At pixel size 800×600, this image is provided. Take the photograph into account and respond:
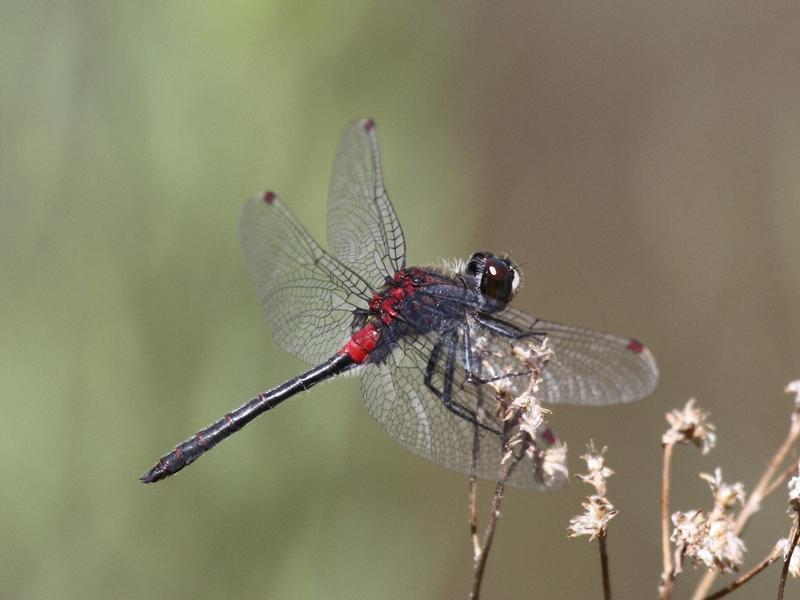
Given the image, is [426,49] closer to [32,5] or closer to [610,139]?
[32,5]

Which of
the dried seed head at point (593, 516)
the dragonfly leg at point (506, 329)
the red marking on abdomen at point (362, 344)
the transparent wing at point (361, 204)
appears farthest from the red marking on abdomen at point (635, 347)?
the transparent wing at point (361, 204)

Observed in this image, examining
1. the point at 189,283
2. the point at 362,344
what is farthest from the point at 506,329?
the point at 189,283

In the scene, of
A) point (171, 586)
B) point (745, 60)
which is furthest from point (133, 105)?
point (745, 60)

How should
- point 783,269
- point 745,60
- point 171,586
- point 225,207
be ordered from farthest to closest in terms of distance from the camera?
1. point 745,60
2. point 783,269
3. point 225,207
4. point 171,586

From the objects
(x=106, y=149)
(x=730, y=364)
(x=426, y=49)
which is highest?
(x=426, y=49)

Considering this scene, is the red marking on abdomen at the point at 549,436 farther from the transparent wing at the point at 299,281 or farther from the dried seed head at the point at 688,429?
the transparent wing at the point at 299,281

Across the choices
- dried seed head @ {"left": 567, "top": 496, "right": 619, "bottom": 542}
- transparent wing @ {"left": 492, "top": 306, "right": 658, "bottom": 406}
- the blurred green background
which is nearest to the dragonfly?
transparent wing @ {"left": 492, "top": 306, "right": 658, "bottom": 406}

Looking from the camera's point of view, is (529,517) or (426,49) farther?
(529,517)
